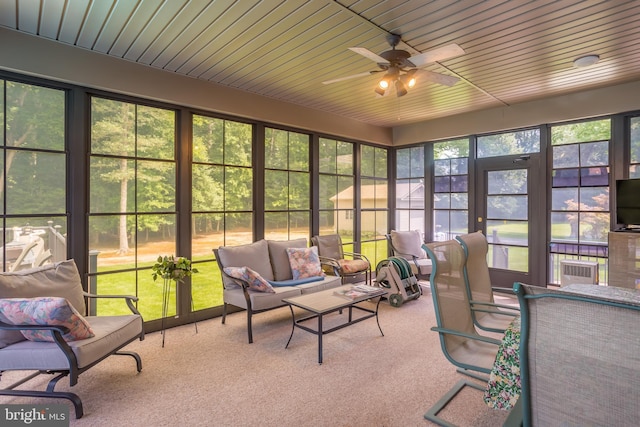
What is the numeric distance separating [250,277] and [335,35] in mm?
2456

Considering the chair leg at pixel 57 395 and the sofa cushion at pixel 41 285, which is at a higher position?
the sofa cushion at pixel 41 285

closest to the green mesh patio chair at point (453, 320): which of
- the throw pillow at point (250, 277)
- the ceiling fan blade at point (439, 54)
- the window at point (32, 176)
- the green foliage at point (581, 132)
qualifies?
the ceiling fan blade at point (439, 54)

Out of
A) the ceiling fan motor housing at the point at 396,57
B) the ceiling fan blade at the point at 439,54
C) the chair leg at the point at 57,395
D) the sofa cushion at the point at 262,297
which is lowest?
the chair leg at the point at 57,395

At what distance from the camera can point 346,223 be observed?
5.87 metres

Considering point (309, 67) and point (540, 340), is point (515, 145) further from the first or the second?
point (540, 340)

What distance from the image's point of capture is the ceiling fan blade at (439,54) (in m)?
2.37

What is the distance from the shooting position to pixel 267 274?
418 centimetres

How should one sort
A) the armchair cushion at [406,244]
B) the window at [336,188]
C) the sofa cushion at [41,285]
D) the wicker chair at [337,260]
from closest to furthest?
the sofa cushion at [41,285] < the wicker chair at [337,260] < the window at [336,188] < the armchair cushion at [406,244]

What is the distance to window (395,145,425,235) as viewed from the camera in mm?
6309

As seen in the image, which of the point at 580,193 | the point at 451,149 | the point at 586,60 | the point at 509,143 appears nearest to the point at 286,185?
the point at 451,149

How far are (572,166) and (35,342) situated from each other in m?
6.14

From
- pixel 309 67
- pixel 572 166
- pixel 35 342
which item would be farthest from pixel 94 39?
pixel 572 166

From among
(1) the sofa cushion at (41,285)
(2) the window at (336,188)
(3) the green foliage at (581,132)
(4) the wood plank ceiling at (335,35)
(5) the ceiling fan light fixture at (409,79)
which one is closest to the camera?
(1) the sofa cushion at (41,285)

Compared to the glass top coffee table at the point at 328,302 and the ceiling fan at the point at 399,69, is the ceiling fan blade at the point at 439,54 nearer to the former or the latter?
the ceiling fan at the point at 399,69
